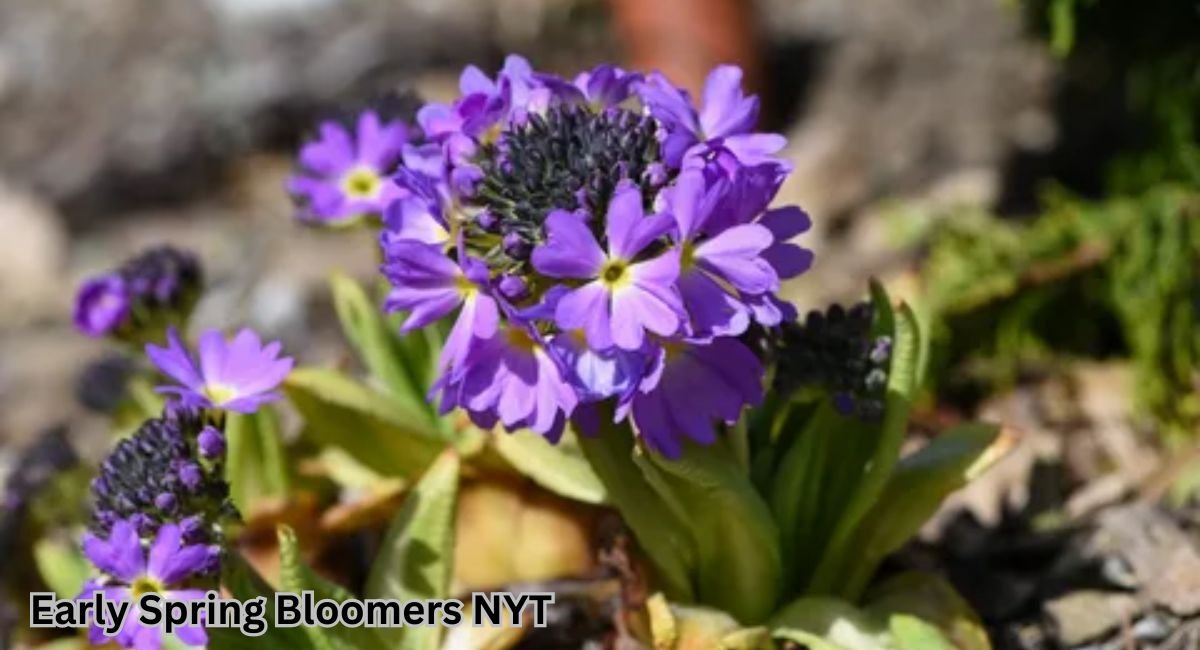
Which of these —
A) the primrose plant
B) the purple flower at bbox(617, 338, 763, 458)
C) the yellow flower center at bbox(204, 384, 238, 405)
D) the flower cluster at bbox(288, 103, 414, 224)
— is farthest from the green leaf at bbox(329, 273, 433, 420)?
the purple flower at bbox(617, 338, 763, 458)

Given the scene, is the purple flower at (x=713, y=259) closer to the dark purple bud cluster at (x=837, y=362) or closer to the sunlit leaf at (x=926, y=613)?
the dark purple bud cluster at (x=837, y=362)

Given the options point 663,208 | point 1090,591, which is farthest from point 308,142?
point 1090,591

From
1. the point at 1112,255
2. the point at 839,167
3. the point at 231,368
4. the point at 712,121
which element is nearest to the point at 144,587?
the point at 231,368

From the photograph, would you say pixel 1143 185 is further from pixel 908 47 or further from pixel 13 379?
pixel 13 379

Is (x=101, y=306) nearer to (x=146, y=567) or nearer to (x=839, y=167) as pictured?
(x=146, y=567)

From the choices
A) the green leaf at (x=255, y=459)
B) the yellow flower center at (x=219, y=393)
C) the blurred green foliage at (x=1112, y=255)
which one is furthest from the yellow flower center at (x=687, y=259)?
the blurred green foliage at (x=1112, y=255)

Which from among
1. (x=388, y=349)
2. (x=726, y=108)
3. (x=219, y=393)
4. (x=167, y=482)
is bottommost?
(x=167, y=482)
